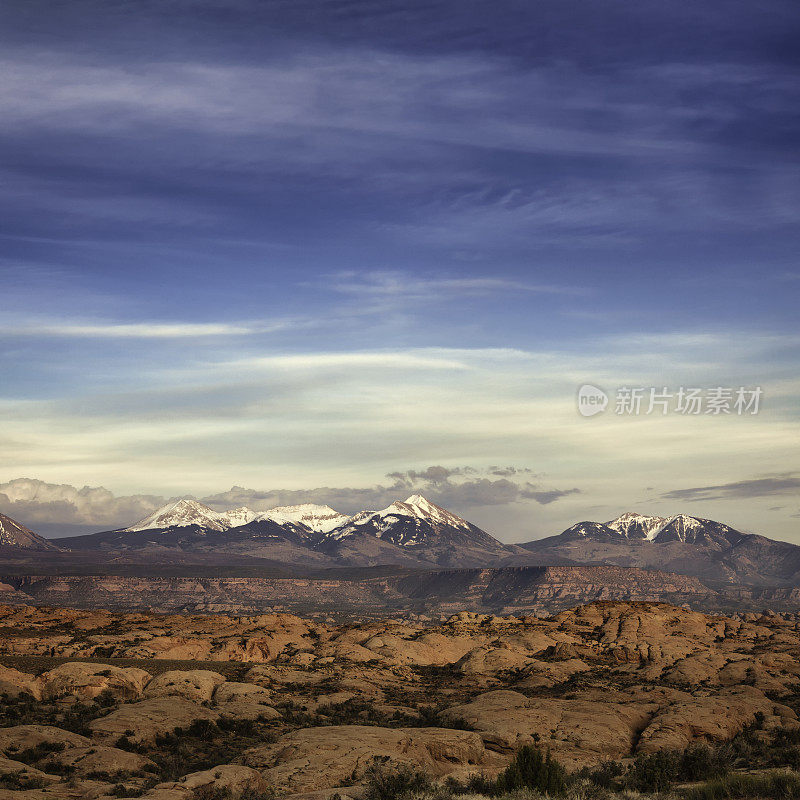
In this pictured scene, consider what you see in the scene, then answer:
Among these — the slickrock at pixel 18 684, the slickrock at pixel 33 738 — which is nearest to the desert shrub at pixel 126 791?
the slickrock at pixel 33 738

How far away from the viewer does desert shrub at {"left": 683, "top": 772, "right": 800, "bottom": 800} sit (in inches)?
1150

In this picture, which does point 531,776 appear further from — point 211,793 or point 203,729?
point 203,729

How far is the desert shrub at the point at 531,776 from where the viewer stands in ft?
104

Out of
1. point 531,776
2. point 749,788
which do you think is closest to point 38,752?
point 531,776

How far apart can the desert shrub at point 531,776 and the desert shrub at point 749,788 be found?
4468 millimetres

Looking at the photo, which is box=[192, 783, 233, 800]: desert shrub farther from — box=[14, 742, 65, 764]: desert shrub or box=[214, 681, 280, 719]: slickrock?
box=[214, 681, 280, 719]: slickrock

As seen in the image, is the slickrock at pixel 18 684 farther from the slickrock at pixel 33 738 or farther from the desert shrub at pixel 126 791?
the desert shrub at pixel 126 791

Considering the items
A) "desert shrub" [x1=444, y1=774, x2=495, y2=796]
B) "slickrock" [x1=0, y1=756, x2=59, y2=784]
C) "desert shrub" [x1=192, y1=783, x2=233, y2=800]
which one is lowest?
"slickrock" [x1=0, y1=756, x2=59, y2=784]

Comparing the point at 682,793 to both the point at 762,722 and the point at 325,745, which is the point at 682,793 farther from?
the point at 762,722

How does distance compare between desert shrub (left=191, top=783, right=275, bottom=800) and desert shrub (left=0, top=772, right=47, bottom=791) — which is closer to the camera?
desert shrub (left=191, top=783, right=275, bottom=800)

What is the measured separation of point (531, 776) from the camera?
3209cm

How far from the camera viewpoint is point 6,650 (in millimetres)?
87312

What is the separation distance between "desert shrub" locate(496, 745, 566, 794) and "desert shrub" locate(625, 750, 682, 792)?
399 centimetres

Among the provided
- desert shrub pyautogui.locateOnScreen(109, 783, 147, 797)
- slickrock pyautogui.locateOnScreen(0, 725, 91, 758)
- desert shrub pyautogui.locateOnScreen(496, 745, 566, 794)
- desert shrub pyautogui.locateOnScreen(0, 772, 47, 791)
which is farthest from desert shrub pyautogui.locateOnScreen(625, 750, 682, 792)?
slickrock pyautogui.locateOnScreen(0, 725, 91, 758)
